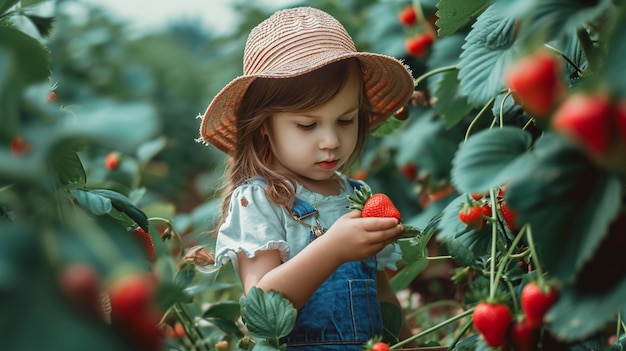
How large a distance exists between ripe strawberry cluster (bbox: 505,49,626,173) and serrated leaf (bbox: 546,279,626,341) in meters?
0.13

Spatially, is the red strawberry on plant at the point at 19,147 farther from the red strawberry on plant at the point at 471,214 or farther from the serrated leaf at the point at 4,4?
the red strawberry on plant at the point at 471,214

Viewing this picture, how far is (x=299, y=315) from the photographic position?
1.39m

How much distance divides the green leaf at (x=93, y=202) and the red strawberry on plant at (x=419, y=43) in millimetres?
1331

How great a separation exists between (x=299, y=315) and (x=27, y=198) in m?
0.71

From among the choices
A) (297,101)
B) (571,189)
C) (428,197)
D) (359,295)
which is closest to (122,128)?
(571,189)

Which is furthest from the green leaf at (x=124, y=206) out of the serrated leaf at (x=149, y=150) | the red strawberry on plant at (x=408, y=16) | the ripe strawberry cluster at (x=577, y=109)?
the red strawberry on plant at (x=408, y=16)

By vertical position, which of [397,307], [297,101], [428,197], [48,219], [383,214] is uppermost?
[48,219]

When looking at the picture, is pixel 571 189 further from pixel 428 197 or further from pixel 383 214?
pixel 428 197

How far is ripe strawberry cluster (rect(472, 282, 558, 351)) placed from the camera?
0.89 metres

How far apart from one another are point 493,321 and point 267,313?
1.36ft

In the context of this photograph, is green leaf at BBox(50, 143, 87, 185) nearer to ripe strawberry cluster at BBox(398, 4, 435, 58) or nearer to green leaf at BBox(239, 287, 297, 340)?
green leaf at BBox(239, 287, 297, 340)

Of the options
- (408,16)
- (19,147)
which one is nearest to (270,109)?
(19,147)

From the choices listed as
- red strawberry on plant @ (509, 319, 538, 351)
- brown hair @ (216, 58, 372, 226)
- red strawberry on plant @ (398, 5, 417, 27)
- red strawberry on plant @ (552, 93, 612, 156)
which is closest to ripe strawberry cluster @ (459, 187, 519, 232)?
red strawberry on plant @ (509, 319, 538, 351)

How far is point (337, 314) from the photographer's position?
1403 mm
